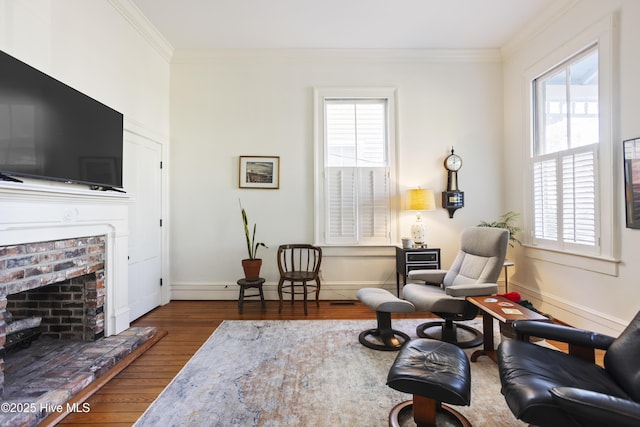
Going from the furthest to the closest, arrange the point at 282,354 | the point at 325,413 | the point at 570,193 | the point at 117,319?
the point at 570,193 < the point at 117,319 < the point at 282,354 < the point at 325,413

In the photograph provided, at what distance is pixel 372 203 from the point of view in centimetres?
411

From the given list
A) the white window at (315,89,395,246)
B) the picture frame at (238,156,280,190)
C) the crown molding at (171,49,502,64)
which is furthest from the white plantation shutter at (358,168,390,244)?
the crown molding at (171,49,502,64)

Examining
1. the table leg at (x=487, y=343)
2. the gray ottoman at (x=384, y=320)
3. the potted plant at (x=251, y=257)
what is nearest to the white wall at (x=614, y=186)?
the table leg at (x=487, y=343)

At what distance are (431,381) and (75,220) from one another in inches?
105

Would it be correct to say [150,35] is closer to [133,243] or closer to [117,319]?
[133,243]

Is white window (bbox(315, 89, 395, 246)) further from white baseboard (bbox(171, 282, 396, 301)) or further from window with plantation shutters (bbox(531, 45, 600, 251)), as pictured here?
window with plantation shutters (bbox(531, 45, 600, 251))

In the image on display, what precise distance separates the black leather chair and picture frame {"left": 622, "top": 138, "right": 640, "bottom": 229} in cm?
140

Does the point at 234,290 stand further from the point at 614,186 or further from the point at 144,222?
the point at 614,186

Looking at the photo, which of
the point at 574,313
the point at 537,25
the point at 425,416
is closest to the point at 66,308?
the point at 425,416

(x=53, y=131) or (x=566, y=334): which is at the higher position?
(x=53, y=131)

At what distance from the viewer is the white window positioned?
410 cm

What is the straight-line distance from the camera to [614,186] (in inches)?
104

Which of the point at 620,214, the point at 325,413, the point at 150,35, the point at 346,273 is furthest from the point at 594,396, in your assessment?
the point at 150,35

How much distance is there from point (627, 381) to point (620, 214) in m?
1.80
